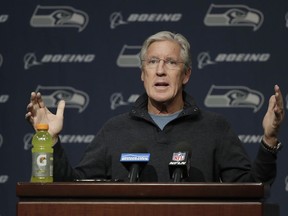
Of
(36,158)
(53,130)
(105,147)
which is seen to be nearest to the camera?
(36,158)

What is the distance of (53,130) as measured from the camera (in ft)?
10.3

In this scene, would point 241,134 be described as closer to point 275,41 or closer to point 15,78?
point 275,41

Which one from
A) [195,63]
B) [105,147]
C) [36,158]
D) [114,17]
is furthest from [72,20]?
[36,158]

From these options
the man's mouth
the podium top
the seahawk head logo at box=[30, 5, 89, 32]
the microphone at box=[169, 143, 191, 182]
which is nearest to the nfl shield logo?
the microphone at box=[169, 143, 191, 182]

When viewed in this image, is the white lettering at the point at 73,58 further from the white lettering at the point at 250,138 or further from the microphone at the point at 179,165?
the microphone at the point at 179,165

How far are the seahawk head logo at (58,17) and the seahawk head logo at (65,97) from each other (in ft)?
1.35

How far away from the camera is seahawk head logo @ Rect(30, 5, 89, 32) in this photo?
198 inches

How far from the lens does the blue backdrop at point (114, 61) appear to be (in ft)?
15.9

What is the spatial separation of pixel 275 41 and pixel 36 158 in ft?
8.24

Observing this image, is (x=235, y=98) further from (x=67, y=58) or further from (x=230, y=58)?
(x=67, y=58)

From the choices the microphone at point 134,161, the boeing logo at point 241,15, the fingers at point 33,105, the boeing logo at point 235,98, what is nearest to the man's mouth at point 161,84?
the fingers at point 33,105

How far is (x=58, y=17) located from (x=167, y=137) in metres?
1.88

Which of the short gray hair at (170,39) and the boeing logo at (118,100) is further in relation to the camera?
the boeing logo at (118,100)

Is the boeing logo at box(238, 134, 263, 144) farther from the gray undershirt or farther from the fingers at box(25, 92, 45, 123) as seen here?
the fingers at box(25, 92, 45, 123)
